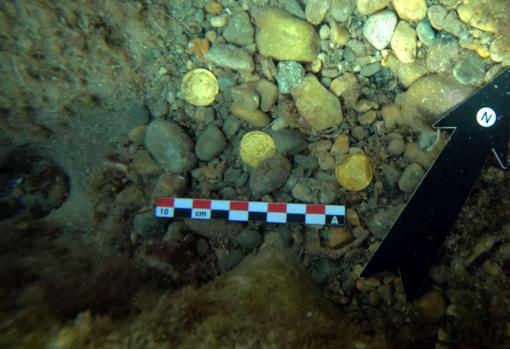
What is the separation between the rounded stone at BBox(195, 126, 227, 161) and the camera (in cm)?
330

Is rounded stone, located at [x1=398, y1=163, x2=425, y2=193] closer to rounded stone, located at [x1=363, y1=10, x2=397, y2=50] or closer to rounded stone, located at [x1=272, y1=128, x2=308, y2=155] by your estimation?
rounded stone, located at [x1=272, y1=128, x2=308, y2=155]

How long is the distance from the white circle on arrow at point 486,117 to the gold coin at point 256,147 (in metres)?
1.80

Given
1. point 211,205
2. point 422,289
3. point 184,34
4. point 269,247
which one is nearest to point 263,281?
point 269,247

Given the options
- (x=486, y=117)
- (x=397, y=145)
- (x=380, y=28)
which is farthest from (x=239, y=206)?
(x=486, y=117)

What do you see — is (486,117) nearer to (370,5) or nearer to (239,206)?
(370,5)

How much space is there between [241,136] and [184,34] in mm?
1175

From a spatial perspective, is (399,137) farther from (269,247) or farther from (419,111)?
(269,247)

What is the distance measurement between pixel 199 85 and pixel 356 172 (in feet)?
5.82

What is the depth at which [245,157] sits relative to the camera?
10.8 ft

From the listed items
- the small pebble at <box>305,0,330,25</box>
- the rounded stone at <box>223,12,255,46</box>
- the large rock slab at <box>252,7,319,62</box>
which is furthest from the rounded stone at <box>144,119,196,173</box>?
the small pebble at <box>305,0,330,25</box>

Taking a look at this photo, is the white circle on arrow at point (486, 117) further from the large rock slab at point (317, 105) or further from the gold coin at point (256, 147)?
the gold coin at point (256, 147)

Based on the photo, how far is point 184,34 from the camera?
3314 mm

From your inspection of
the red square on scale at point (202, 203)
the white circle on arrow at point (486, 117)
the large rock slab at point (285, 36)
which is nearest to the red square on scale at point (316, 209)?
the red square on scale at point (202, 203)

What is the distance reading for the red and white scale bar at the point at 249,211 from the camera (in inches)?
122
